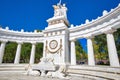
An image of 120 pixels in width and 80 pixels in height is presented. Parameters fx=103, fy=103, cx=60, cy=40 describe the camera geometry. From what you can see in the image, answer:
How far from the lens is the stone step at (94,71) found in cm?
1374

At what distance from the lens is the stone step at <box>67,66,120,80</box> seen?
13.7m

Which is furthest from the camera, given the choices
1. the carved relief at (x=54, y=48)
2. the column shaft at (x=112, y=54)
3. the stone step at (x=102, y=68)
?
the carved relief at (x=54, y=48)

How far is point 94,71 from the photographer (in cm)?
1717

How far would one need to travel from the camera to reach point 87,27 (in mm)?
24172

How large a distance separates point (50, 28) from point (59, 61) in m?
8.74

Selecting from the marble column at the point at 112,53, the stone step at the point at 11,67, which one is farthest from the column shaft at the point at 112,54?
the stone step at the point at 11,67

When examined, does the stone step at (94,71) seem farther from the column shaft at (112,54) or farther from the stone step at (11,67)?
the stone step at (11,67)

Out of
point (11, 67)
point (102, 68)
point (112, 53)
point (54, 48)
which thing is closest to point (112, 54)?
point (112, 53)

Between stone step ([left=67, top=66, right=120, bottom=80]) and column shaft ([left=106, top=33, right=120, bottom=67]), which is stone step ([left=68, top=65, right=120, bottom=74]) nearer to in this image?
stone step ([left=67, top=66, right=120, bottom=80])

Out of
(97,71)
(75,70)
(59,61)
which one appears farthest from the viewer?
(59,61)

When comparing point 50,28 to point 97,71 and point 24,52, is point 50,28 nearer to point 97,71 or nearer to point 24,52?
point 97,71

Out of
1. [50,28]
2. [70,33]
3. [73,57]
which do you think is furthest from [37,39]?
[73,57]

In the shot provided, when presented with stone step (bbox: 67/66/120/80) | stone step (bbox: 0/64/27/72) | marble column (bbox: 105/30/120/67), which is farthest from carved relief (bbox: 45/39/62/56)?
marble column (bbox: 105/30/120/67)

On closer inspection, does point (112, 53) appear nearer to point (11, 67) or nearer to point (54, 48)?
point (54, 48)
